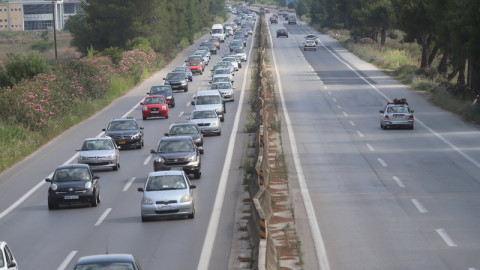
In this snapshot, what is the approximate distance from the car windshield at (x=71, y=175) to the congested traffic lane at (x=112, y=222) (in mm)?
967

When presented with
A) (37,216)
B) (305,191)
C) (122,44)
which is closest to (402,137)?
(305,191)

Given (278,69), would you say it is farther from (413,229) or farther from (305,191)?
(413,229)

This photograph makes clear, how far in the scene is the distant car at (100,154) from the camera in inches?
1291

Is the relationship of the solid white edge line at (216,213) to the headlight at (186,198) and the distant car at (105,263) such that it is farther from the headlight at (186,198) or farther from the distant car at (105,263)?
the distant car at (105,263)

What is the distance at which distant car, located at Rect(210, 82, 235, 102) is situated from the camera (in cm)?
5841

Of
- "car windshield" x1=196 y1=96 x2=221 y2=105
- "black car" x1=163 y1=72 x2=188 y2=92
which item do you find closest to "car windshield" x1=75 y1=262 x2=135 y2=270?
"car windshield" x1=196 y1=96 x2=221 y2=105

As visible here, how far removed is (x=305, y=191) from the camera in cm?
2777

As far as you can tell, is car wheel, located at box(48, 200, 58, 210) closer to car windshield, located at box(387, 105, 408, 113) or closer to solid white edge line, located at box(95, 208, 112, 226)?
solid white edge line, located at box(95, 208, 112, 226)

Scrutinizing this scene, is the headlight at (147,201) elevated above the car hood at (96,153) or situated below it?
above

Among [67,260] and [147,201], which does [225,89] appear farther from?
[67,260]

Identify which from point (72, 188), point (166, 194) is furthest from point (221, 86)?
point (166, 194)

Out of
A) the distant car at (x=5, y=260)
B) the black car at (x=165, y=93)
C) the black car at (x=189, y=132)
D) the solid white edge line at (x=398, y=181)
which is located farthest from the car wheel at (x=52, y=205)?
the black car at (x=165, y=93)

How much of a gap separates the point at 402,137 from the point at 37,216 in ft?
69.9

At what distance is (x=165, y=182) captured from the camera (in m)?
24.1
